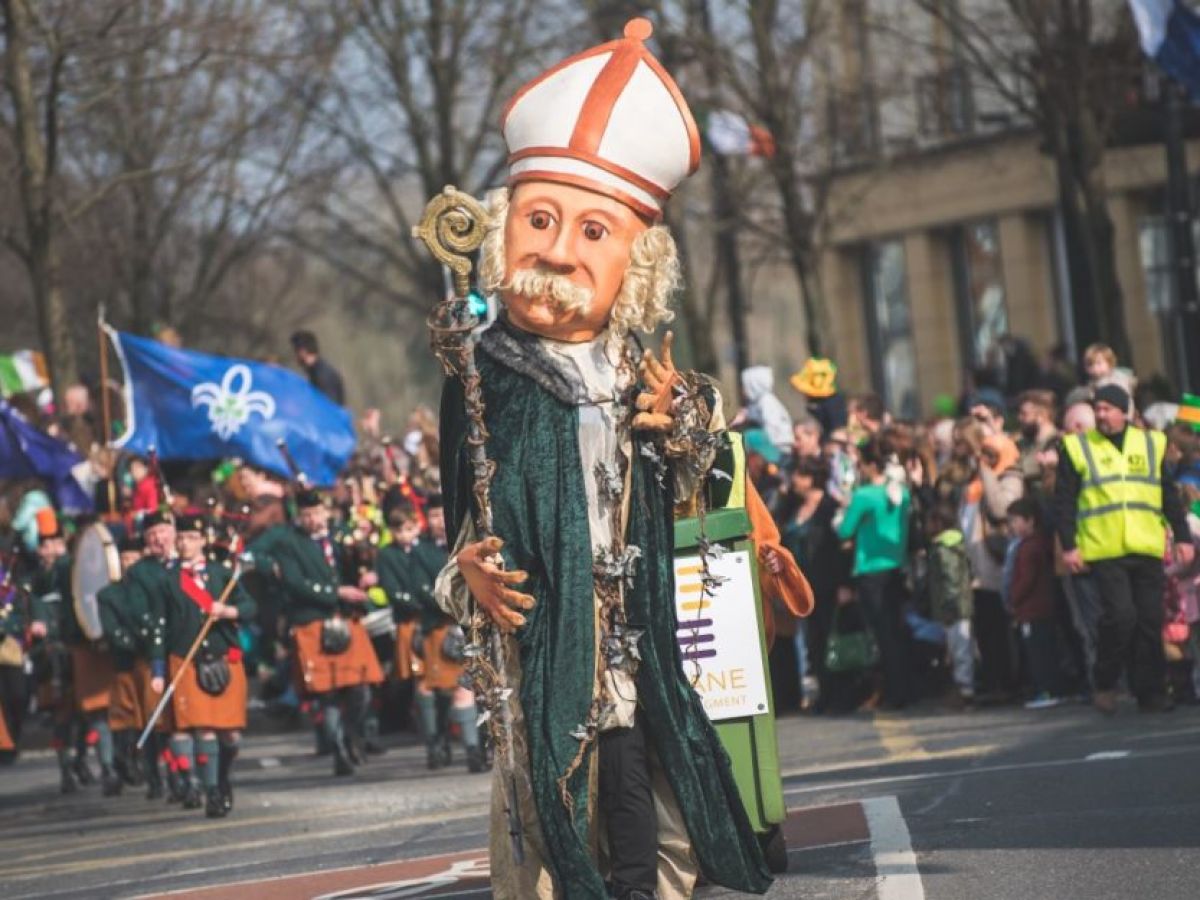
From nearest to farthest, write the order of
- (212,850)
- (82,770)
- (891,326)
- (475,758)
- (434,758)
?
(212,850) → (475,758) → (434,758) → (82,770) → (891,326)

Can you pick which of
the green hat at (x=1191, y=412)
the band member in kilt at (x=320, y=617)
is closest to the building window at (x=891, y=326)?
the green hat at (x=1191, y=412)

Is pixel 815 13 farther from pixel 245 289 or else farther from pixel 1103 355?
pixel 245 289

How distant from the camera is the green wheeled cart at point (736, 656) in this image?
878 centimetres

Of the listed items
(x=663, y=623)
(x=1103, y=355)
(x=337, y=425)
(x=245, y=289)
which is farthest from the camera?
(x=245, y=289)

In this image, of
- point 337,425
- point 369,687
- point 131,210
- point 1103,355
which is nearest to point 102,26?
point 337,425

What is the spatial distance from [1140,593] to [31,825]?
630 cm

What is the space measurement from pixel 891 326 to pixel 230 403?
925 inches

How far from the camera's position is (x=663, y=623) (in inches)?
300

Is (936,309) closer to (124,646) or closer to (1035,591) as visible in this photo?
(1035,591)

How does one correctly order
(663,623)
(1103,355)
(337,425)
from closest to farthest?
1. (663,623)
2. (1103,355)
3. (337,425)

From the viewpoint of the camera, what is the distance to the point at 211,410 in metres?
20.6

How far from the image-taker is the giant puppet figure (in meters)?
7.40

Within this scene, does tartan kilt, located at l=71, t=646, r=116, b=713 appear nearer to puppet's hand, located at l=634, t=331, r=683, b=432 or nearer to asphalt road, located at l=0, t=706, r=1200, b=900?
asphalt road, located at l=0, t=706, r=1200, b=900

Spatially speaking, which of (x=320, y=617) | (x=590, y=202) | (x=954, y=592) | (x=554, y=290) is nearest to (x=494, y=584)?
(x=554, y=290)
